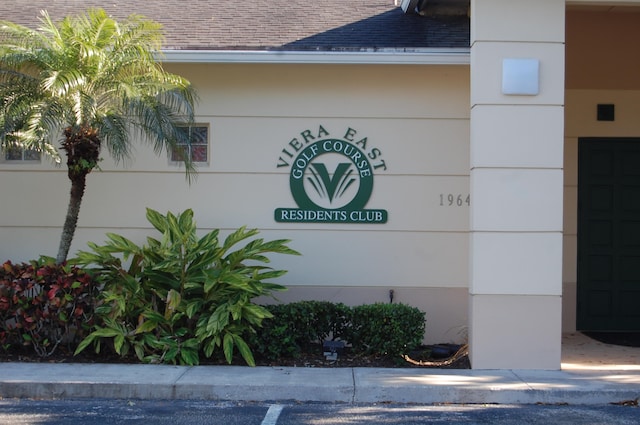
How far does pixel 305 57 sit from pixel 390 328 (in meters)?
3.79

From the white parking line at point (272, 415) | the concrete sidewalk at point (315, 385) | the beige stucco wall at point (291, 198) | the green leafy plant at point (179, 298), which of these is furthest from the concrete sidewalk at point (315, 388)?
the beige stucco wall at point (291, 198)

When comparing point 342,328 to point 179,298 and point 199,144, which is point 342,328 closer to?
point 179,298

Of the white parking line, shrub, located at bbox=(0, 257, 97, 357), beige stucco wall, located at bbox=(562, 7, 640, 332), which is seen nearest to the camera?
the white parking line

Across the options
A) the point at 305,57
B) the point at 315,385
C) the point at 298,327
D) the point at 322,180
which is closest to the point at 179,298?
the point at 298,327

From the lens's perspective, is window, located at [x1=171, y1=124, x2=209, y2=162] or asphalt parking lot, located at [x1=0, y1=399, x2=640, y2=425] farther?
window, located at [x1=171, y1=124, x2=209, y2=162]

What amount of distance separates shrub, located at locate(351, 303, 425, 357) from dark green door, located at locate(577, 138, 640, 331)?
145 inches

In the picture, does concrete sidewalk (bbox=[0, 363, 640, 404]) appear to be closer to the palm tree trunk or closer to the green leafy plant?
the green leafy plant

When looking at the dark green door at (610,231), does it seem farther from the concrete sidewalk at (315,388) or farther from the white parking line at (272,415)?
the white parking line at (272,415)

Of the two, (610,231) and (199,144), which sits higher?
(199,144)

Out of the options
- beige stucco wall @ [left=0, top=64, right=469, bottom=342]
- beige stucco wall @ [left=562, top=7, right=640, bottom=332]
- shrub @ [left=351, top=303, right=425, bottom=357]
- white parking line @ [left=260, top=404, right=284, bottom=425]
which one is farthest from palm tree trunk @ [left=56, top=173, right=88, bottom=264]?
beige stucco wall @ [left=562, top=7, right=640, bottom=332]

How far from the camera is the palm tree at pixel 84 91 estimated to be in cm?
831

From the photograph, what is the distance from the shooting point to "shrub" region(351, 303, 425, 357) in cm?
867

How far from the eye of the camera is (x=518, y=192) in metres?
8.41

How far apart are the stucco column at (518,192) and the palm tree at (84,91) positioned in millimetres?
3688
